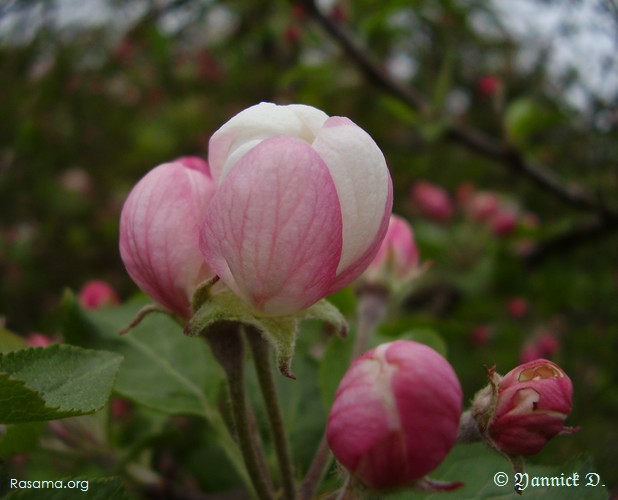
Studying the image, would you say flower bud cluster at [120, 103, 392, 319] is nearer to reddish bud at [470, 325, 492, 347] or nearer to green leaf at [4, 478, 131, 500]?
green leaf at [4, 478, 131, 500]

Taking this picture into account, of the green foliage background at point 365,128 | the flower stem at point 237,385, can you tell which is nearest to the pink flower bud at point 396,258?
the green foliage background at point 365,128

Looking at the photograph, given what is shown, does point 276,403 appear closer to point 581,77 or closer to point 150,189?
point 150,189

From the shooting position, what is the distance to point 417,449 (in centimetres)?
51

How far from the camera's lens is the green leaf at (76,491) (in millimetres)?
549

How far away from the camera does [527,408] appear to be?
59 cm

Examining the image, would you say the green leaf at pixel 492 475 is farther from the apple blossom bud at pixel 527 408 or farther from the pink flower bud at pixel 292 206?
the pink flower bud at pixel 292 206

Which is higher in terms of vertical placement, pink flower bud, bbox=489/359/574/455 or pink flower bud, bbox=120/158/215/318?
pink flower bud, bbox=120/158/215/318

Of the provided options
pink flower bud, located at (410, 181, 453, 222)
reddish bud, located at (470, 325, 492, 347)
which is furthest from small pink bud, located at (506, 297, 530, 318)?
pink flower bud, located at (410, 181, 453, 222)

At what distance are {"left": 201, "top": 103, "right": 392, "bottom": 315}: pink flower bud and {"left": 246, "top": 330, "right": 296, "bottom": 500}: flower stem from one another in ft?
0.25

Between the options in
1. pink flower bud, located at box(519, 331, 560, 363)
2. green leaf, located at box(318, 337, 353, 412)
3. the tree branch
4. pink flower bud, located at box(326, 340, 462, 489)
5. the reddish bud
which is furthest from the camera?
the reddish bud

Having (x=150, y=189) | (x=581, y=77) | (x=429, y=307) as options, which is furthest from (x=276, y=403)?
(x=581, y=77)

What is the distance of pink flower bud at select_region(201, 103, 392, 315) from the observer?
557 millimetres

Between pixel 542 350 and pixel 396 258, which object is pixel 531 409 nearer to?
pixel 396 258

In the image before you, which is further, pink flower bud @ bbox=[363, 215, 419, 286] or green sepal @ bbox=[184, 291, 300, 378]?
pink flower bud @ bbox=[363, 215, 419, 286]
